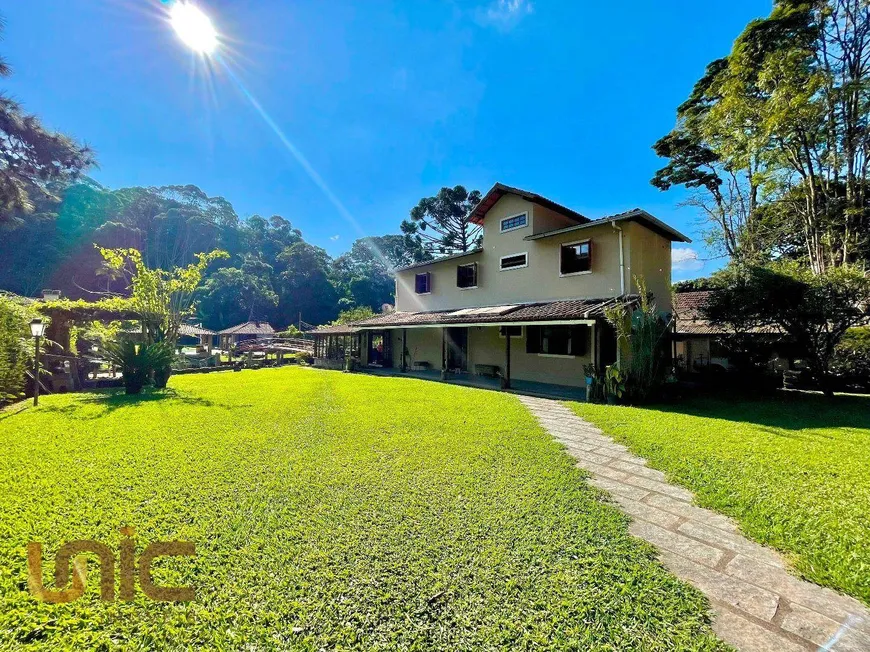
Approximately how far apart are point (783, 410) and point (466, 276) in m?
11.6

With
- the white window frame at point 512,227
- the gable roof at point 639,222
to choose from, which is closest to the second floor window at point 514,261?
the gable roof at point 639,222

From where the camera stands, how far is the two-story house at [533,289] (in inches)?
466

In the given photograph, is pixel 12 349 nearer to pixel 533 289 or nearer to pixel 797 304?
pixel 533 289

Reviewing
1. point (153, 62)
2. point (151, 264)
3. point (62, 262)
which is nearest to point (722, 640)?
point (153, 62)

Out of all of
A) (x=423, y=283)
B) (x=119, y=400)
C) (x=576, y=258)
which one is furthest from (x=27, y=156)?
(x=576, y=258)

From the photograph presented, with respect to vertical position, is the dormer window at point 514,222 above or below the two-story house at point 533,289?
above

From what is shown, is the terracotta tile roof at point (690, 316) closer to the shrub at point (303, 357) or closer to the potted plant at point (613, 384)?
the potted plant at point (613, 384)

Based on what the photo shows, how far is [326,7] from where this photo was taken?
9.99m

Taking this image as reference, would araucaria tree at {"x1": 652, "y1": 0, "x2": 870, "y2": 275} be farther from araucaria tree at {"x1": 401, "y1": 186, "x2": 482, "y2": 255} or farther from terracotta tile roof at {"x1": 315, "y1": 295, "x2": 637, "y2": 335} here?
araucaria tree at {"x1": 401, "y1": 186, "x2": 482, "y2": 255}

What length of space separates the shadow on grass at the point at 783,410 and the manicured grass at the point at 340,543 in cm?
537

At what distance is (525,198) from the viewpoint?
1430cm

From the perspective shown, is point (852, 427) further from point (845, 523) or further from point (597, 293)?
point (597, 293)

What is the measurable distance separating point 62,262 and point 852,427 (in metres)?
61.4

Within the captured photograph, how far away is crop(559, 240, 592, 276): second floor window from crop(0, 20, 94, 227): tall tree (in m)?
17.8
